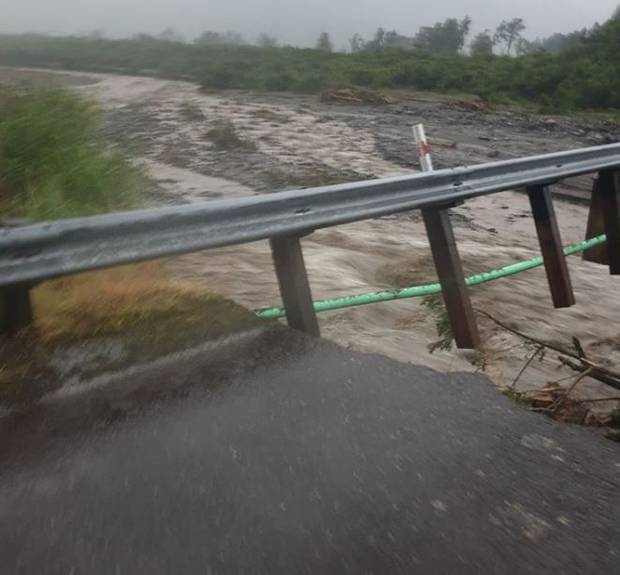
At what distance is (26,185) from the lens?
5500 millimetres

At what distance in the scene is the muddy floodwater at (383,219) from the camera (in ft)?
16.9

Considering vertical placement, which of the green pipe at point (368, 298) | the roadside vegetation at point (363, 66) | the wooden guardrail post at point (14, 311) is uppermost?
the roadside vegetation at point (363, 66)

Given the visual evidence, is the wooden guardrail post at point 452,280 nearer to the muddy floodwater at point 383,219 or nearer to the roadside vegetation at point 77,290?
the muddy floodwater at point 383,219

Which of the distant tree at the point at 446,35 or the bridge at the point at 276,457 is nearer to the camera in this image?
the bridge at the point at 276,457

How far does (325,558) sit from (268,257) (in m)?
4.27

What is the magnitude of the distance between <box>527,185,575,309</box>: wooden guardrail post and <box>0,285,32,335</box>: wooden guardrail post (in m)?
4.02

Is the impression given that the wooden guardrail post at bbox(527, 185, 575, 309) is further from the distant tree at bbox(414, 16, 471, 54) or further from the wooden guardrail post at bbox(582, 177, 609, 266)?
the distant tree at bbox(414, 16, 471, 54)

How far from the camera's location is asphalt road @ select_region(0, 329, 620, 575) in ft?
7.41

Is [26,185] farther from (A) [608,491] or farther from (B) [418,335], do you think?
(A) [608,491]

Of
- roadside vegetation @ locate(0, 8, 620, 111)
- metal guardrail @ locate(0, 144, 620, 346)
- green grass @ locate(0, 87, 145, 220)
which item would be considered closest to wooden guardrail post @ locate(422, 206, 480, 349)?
metal guardrail @ locate(0, 144, 620, 346)

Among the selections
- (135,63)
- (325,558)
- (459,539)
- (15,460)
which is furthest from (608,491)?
(135,63)

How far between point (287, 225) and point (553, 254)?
2.89 meters

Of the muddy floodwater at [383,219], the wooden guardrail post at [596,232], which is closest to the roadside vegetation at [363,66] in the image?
the muddy floodwater at [383,219]

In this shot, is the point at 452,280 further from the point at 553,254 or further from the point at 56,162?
the point at 56,162
